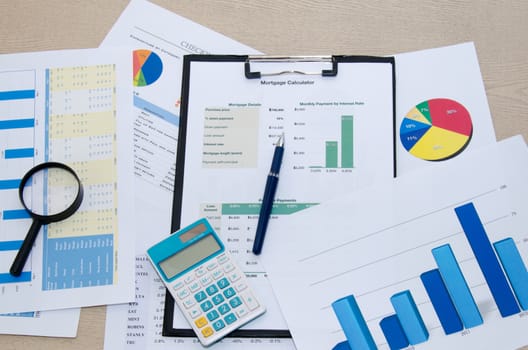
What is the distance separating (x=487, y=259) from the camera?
0.76 m

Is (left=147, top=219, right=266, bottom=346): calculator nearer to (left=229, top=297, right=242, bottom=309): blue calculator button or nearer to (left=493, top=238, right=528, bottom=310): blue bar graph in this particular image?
(left=229, top=297, right=242, bottom=309): blue calculator button

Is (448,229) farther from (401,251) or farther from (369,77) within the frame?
(369,77)

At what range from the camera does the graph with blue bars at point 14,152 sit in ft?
2.62

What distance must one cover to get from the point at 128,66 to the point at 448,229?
499 millimetres

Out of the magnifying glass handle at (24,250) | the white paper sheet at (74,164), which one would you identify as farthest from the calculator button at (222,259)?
the magnifying glass handle at (24,250)

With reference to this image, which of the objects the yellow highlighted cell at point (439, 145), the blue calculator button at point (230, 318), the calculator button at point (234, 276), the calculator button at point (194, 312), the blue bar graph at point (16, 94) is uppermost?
the blue bar graph at point (16, 94)

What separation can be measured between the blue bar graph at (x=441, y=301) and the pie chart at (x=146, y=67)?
46 centimetres

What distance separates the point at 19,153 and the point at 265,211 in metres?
0.36

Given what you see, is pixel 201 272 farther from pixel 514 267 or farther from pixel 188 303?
pixel 514 267

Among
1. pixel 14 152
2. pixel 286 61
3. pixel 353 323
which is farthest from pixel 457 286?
pixel 14 152

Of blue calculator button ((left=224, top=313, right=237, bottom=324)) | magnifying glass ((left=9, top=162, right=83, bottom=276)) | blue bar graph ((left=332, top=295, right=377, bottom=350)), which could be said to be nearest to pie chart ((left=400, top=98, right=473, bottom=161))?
blue bar graph ((left=332, top=295, right=377, bottom=350))

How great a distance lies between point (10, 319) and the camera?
774 millimetres

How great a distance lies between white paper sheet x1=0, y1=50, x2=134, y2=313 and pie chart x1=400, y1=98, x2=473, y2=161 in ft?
1.28

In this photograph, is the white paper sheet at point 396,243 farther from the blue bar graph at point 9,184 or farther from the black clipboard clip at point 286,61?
the blue bar graph at point 9,184
